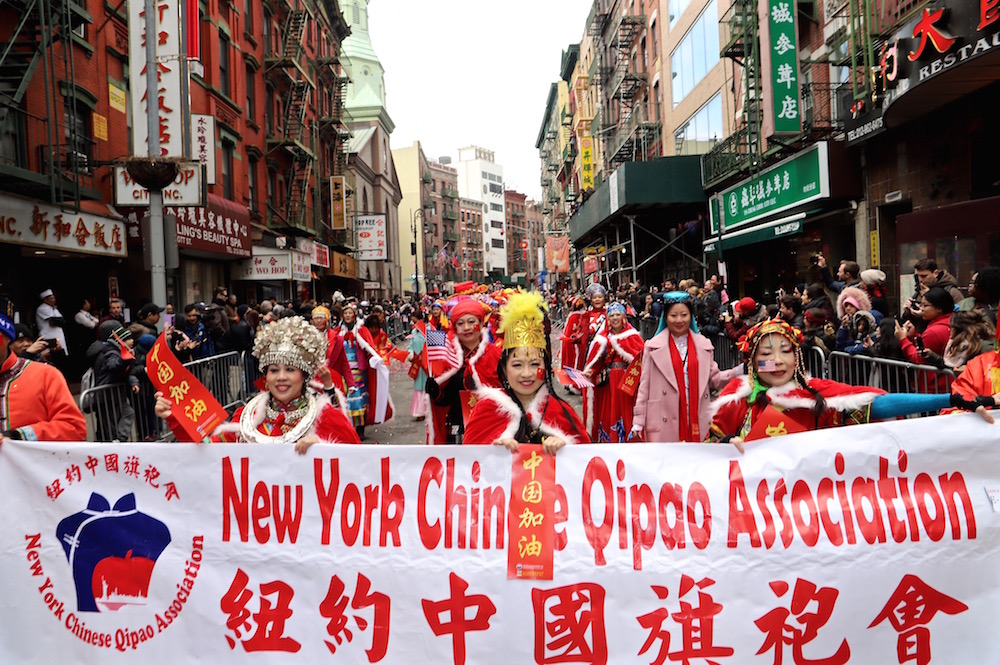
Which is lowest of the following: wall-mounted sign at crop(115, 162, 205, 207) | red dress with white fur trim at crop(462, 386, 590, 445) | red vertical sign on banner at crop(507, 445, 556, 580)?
red vertical sign on banner at crop(507, 445, 556, 580)

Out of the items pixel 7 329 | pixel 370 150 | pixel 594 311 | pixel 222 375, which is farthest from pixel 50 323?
pixel 370 150

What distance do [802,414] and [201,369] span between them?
865 centimetres

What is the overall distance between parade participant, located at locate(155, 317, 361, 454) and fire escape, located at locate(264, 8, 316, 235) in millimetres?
27269

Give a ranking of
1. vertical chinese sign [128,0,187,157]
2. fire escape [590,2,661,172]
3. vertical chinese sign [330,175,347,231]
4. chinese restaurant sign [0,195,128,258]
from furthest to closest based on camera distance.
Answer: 1. vertical chinese sign [330,175,347,231]
2. fire escape [590,2,661,172]
3. vertical chinese sign [128,0,187,157]
4. chinese restaurant sign [0,195,128,258]

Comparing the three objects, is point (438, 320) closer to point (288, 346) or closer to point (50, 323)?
point (288, 346)

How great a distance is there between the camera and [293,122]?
3303 centimetres

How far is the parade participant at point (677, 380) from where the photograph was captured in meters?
5.92

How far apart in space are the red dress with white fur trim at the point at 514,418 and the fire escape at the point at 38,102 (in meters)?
10.0

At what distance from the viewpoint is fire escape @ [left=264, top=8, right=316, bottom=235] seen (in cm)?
3067

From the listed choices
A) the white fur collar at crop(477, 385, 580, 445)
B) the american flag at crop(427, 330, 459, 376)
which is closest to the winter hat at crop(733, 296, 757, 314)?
the american flag at crop(427, 330, 459, 376)

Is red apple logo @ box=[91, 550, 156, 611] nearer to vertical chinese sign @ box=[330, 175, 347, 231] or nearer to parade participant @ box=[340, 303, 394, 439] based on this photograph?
parade participant @ box=[340, 303, 394, 439]

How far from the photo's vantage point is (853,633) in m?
3.16

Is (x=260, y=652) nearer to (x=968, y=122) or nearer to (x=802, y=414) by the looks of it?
(x=802, y=414)

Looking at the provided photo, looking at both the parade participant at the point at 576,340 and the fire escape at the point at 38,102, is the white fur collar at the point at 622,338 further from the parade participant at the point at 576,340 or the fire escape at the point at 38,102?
the fire escape at the point at 38,102
